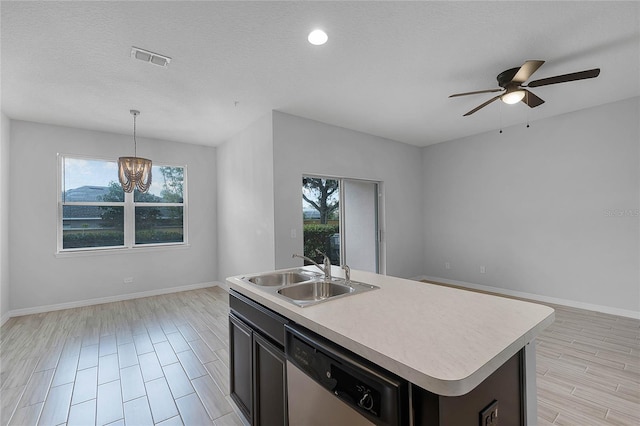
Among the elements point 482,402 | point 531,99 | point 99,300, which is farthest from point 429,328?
point 99,300

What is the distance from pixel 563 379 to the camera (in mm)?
2340

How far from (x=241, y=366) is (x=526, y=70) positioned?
330 cm

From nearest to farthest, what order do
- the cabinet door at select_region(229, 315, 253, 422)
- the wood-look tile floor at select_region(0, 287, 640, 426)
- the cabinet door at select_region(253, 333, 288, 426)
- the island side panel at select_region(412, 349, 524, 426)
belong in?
the island side panel at select_region(412, 349, 524, 426) → the cabinet door at select_region(253, 333, 288, 426) → the cabinet door at select_region(229, 315, 253, 422) → the wood-look tile floor at select_region(0, 287, 640, 426)

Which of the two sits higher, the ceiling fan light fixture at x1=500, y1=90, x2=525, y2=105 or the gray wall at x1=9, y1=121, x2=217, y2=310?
the ceiling fan light fixture at x1=500, y1=90, x2=525, y2=105

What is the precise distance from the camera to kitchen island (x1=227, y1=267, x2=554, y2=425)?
85 cm

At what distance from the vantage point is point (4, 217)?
3.76m

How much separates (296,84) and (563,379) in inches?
146

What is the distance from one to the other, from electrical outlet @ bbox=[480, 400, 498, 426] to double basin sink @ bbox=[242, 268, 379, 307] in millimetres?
794

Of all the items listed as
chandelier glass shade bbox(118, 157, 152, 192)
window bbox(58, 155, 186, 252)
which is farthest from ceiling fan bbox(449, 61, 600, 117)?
window bbox(58, 155, 186, 252)

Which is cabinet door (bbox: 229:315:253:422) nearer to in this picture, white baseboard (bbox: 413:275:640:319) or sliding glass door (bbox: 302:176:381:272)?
sliding glass door (bbox: 302:176:381:272)

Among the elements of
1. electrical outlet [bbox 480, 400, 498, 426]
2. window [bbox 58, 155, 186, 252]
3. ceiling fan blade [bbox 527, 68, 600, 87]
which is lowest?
electrical outlet [bbox 480, 400, 498, 426]

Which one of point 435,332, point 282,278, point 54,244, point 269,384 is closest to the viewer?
point 435,332

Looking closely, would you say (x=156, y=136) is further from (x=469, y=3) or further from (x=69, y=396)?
(x=469, y=3)

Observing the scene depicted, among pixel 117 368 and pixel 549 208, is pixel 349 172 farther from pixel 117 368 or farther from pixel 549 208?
pixel 117 368
